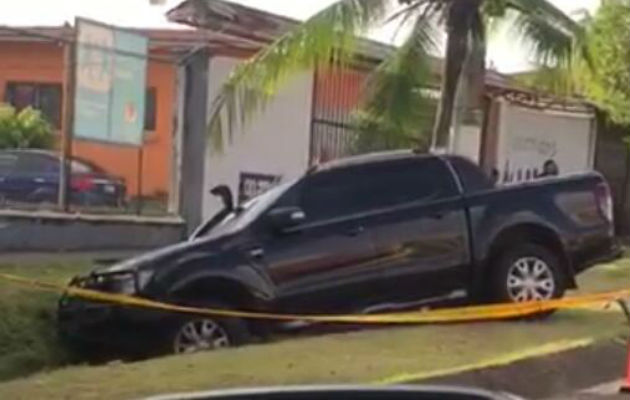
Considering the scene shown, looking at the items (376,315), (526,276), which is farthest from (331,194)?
(526,276)

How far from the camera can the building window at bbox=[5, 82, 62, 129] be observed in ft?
96.3

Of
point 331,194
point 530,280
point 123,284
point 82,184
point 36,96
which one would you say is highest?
point 36,96

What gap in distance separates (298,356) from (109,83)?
9.26 meters

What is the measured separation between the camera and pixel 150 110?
2492cm

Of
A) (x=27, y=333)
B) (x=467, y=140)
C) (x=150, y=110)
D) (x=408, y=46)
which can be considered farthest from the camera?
(x=150, y=110)

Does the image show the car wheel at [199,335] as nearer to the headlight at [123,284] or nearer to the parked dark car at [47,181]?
the headlight at [123,284]

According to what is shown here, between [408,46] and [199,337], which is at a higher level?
[408,46]

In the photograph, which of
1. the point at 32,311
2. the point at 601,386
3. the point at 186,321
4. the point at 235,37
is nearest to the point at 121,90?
the point at 235,37

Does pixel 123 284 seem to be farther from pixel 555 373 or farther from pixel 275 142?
pixel 275 142

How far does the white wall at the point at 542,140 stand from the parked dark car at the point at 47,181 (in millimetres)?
10284

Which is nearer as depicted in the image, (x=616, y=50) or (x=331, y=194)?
(x=331, y=194)

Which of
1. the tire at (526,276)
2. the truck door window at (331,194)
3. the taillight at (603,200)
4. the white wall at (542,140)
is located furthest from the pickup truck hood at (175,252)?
the white wall at (542,140)

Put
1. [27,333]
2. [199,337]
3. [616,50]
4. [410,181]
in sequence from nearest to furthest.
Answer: [199,337] < [27,333] < [410,181] < [616,50]

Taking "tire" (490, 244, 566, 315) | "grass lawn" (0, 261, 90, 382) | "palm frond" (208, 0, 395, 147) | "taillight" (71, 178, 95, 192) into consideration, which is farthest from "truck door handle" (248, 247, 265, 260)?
"taillight" (71, 178, 95, 192)
